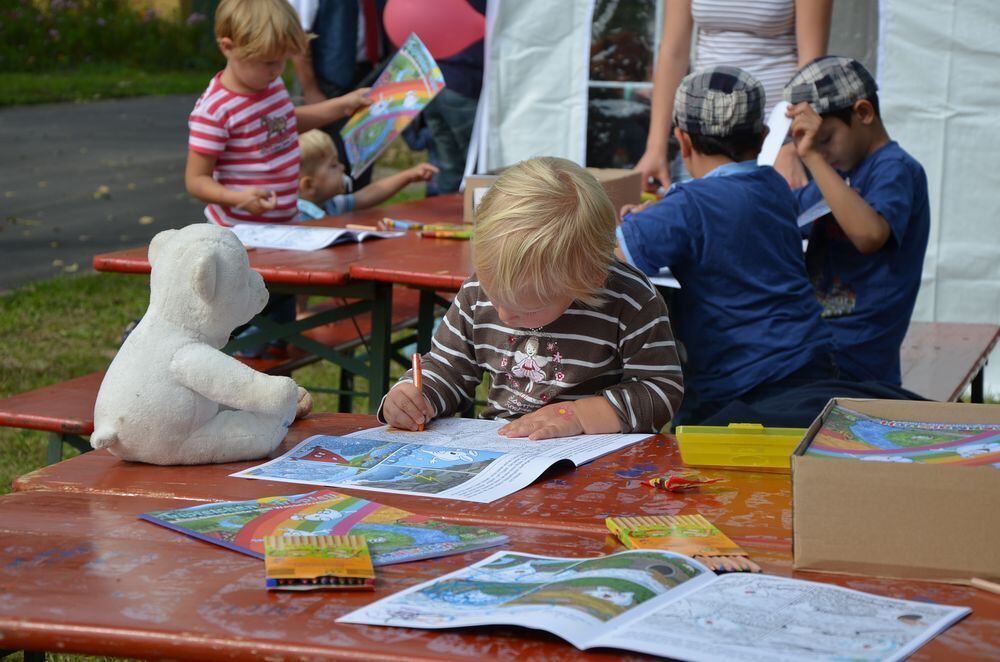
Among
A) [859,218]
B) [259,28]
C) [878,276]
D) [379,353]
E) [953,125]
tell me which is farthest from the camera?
[953,125]

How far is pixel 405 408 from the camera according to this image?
7.27 feet

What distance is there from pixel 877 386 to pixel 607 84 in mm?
3420

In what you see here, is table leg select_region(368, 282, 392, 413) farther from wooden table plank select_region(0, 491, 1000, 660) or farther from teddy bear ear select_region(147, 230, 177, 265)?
wooden table plank select_region(0, 491, 1000, 660)

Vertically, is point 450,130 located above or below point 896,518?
above

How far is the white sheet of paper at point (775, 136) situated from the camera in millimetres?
3248

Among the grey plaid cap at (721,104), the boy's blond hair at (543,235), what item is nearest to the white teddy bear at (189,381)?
the boy's blond hair at (543,235)

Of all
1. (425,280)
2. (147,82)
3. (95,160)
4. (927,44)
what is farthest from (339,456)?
(147,82)

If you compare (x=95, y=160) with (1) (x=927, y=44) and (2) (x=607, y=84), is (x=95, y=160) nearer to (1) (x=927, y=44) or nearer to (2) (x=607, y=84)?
(2) (x=607, y=84)

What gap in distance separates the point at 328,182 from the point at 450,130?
112 centimetres

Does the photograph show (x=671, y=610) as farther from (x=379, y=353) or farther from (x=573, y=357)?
(x=379, y=353)

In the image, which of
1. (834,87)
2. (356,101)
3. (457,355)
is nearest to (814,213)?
(834,87)

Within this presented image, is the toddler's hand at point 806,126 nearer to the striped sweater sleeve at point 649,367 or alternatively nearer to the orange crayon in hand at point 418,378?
the striped sweater sleeve at point 649,367

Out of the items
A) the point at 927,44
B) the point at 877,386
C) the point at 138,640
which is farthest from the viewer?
the point at 927,44

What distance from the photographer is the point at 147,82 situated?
1862 cm
